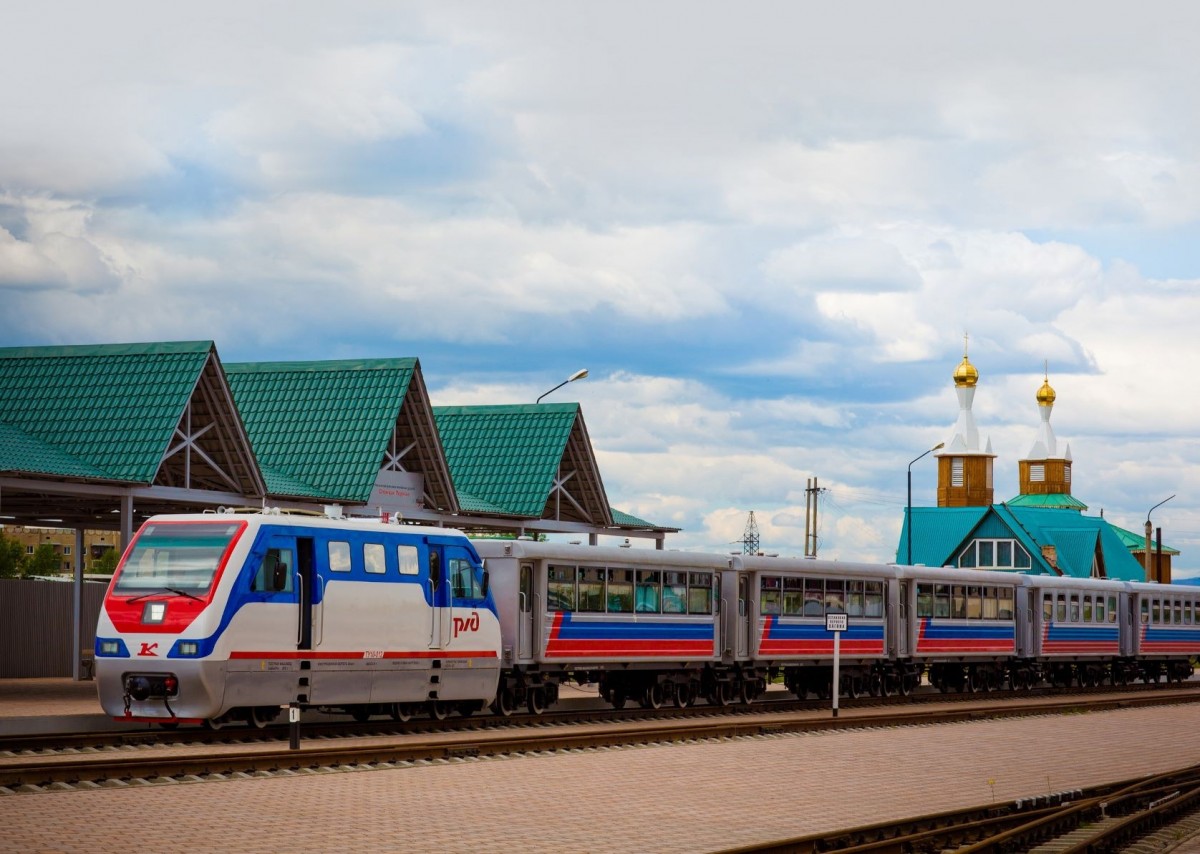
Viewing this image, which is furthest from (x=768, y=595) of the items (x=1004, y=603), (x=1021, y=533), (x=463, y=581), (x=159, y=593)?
(x=1021, y=533)

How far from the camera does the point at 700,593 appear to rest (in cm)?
3422

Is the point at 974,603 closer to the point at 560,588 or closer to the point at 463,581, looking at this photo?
the point at 560,588

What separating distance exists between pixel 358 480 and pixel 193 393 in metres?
5.60

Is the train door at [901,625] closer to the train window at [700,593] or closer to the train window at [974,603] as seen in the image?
the train window at [974,603]

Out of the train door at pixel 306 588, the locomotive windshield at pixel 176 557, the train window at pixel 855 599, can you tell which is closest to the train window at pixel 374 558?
the train door at pixel 306 588

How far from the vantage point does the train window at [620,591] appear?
31453mm

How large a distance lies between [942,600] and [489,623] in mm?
18348

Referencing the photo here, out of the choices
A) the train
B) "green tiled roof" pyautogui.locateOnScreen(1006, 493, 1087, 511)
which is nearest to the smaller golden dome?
"green tiled roof" pyautogui.locateOnScreen(1006, 493, 1087, 511)

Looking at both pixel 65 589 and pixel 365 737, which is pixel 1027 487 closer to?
pixel 65 589

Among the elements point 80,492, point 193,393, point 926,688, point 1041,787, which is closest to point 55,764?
point 1041,787

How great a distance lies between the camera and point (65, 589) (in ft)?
136

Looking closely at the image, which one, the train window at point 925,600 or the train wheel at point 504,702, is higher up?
the train window at point 925,600

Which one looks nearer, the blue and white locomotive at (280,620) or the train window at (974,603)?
the blue and white locomotive at (280,620)

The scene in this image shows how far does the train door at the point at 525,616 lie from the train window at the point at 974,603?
18051mm
